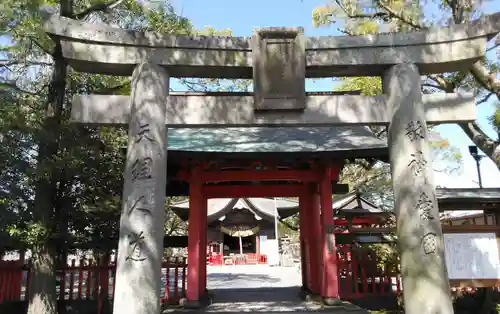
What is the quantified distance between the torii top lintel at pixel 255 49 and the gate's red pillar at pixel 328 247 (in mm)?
3583

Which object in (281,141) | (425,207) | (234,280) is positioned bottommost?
(234,280)

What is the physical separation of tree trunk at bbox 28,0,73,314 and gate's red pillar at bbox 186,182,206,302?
248 centimetres

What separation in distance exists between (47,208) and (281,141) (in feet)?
15.3

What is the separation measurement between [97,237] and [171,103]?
448 centimetres

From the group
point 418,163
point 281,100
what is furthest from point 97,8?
point 418,163

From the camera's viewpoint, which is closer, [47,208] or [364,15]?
[47,208]

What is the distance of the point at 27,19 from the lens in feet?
22.5

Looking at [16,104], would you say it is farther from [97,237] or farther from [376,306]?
[376,306]

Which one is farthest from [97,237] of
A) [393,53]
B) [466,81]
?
[466,81]

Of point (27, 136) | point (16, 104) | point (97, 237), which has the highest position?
point (16, 104)

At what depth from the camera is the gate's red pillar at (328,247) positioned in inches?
313

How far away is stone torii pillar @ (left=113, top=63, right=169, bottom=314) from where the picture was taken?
448 cm

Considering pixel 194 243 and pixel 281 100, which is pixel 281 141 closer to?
pixel 194 243

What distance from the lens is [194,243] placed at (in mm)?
8125
